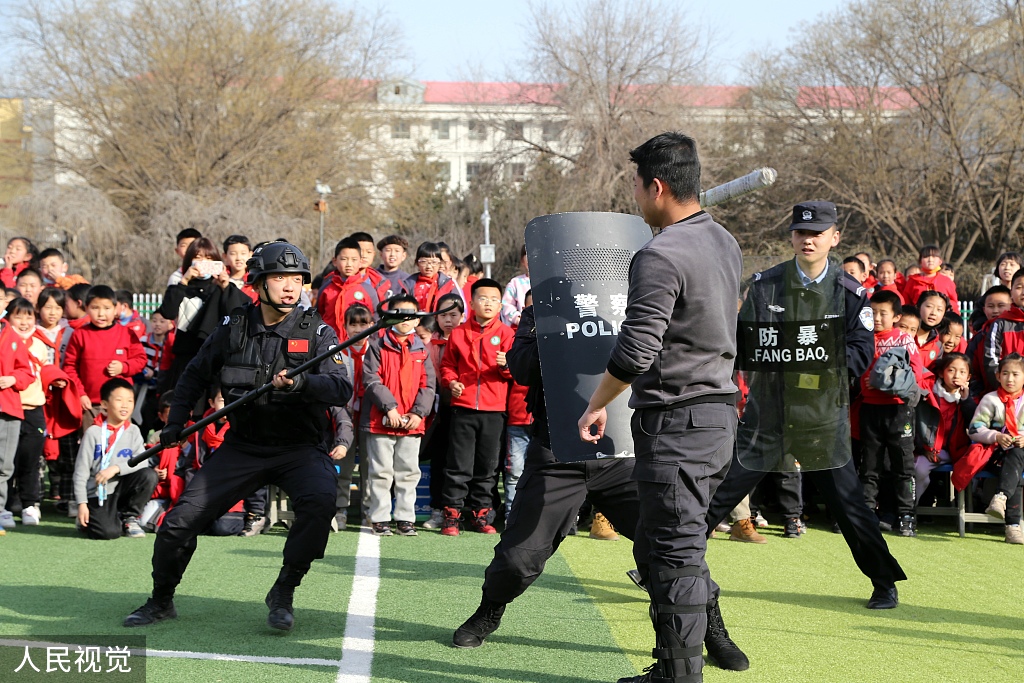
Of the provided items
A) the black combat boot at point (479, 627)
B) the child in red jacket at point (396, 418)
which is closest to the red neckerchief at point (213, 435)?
the child in red jacket at point (396, 418)

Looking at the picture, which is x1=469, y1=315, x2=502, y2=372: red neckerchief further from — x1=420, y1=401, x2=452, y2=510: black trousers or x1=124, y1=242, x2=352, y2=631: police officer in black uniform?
x1=124, y1=242, x2=352, y2=631: police officer in black uniform

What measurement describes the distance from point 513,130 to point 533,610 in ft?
94.8

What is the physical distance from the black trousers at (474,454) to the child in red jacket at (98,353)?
9.78 feet

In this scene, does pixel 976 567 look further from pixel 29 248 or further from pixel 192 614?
pixel 29 248

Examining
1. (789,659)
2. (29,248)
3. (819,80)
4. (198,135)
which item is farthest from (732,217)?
(789,659)

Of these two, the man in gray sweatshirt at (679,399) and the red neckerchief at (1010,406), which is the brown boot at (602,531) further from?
the man in gray sweatshirt at (679,399)

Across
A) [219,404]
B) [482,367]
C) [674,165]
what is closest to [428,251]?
[482,367]

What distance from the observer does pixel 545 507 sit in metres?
5.07

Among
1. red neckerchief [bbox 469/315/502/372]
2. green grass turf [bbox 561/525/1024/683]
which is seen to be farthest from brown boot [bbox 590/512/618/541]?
red neckerchief [bbox 469/315/502/372]

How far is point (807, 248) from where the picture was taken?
19.3 ft

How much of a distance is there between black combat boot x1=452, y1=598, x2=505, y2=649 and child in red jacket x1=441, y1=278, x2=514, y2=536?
364cm

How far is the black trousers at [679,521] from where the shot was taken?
Answer: 13.1 ft

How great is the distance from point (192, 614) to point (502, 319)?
4395 mm

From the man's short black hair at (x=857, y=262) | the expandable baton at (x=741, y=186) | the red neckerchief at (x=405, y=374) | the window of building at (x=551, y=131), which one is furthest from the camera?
the window of building at (x=551, y=131)
